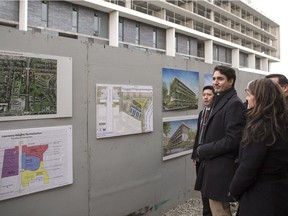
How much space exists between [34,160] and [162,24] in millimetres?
36110

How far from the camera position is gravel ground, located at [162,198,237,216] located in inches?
203

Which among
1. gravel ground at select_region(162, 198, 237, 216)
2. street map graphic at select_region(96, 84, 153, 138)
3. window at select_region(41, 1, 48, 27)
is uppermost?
window at select_region(41, 1, 48, 27)

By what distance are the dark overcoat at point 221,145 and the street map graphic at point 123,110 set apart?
1205mm

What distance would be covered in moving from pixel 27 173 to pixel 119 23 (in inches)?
1231

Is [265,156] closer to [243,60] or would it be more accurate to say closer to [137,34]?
[137,34]

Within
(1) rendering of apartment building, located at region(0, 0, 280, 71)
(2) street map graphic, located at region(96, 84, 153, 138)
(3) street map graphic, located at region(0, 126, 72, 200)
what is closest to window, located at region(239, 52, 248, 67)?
(1) rendering of apartment building, located at region(0, 0, 280, 71)

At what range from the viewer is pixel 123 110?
4184 millimetres

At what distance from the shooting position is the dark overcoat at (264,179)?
2.35 metres

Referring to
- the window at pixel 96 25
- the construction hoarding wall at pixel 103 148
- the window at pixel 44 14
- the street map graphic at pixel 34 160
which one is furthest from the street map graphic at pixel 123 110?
the window at pixel 96 25

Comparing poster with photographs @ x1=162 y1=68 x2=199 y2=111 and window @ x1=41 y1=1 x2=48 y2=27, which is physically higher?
window @ x1=41 y1=1 x2=48 y2=27

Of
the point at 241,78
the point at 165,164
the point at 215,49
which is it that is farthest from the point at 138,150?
the point at 215,49

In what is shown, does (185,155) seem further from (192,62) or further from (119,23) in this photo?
(119,23)

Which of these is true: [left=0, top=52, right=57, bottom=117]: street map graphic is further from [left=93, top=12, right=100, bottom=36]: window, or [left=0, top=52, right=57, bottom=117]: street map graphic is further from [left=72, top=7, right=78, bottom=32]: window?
[left=93, top=12, right=100, bottom=36]: window

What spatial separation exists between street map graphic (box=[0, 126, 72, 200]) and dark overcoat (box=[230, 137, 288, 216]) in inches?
70.3
